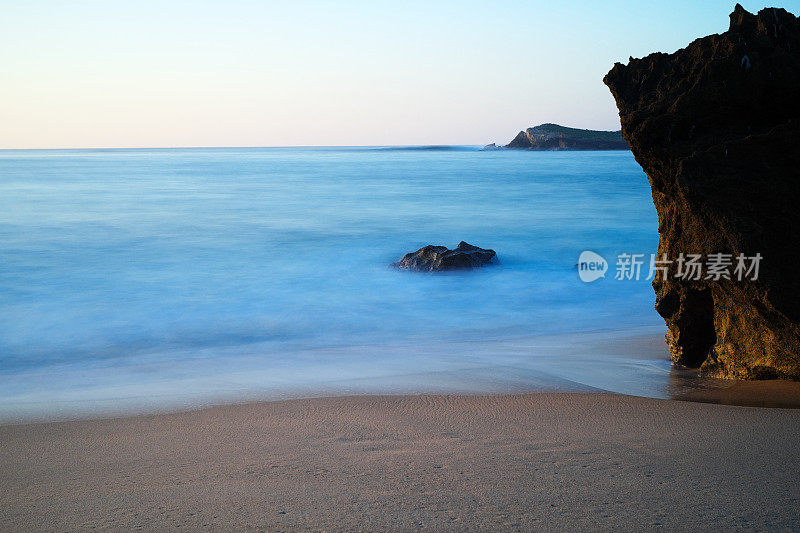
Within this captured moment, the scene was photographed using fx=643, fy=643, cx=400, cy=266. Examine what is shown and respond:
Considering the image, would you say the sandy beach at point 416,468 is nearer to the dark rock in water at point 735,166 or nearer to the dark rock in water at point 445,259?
the dark rock in water at point 735,166

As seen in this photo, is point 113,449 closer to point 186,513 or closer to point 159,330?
point 186,513

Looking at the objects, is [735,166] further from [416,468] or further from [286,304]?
[286,304]

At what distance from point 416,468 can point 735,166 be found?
9.43ft

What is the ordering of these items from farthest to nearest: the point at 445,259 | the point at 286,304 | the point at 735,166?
the point at 445,259
the point at 286,304
the point at 735,166

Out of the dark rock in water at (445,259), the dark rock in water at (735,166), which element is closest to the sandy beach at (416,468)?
the dark rock in water at (735,166)

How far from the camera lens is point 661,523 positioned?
90.5 inches

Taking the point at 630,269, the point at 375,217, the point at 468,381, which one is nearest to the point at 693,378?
the point at 468,381

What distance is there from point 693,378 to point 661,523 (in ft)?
9.06

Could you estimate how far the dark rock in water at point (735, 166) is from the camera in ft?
13.4

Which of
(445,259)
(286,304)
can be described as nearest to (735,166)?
Answer: (286,304)

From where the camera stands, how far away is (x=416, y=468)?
2877 millimetres

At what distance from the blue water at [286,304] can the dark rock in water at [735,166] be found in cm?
84

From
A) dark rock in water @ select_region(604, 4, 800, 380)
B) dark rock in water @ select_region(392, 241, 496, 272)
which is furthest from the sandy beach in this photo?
dark rock in water @ select_region(392, 241, 496, 272)

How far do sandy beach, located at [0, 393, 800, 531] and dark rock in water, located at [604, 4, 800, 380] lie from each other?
0.81 meters
